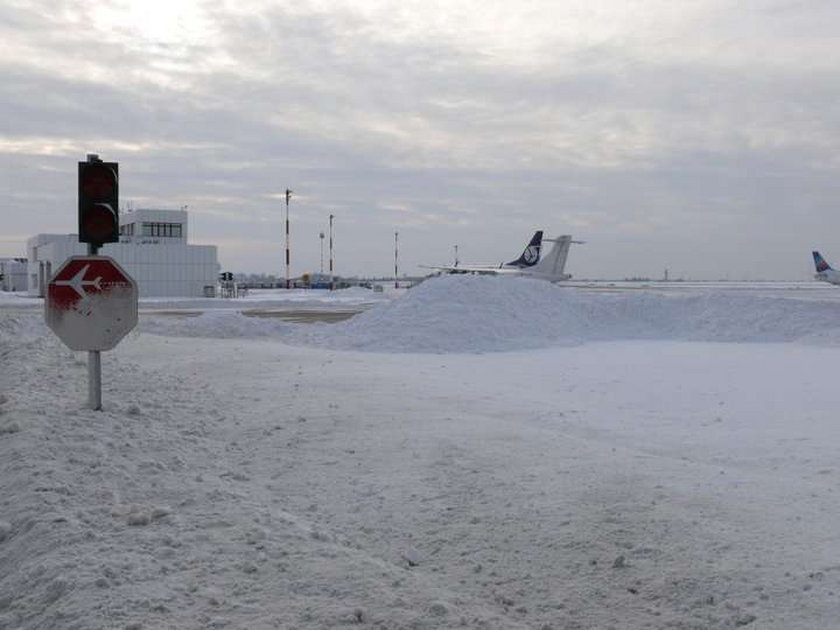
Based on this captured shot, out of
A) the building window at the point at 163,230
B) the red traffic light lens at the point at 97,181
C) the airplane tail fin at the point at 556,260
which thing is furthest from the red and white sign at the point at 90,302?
the building window at the point at 163,230

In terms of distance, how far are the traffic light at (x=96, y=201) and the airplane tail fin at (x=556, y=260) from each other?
151 ft

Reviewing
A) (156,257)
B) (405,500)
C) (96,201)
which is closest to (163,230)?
(156,257)

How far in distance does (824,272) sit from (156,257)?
63.4m

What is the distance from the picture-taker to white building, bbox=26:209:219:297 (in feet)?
187

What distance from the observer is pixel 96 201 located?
8078mm

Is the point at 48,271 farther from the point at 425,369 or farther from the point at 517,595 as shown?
the point at 517,595

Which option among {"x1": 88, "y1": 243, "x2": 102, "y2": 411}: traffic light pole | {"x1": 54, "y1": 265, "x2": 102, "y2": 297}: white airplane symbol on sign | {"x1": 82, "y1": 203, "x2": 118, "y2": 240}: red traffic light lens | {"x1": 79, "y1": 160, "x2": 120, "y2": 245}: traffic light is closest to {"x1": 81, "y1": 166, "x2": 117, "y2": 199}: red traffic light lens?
{"x1": 79, "y1": 160, "x2": 120, "y2": 245}: traffic light

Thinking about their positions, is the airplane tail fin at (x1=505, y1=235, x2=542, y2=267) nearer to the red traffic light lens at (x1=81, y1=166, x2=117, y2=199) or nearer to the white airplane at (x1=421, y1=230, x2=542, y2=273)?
the white airplane at (x1=421, y1=230, x2=542, y2=273)

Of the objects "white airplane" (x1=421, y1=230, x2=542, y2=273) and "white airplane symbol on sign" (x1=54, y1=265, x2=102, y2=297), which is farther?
"white airplane" (x1=421, y1=230, x2=542, y2=273)

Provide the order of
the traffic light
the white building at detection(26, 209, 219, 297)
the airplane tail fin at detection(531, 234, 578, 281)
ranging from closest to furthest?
the traffic light → the airplane tail fin at detection(531, 234, 578, 281) → the white building at detection(26, 209, 219, 297)

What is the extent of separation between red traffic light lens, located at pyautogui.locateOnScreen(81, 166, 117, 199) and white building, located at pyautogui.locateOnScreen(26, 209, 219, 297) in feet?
159

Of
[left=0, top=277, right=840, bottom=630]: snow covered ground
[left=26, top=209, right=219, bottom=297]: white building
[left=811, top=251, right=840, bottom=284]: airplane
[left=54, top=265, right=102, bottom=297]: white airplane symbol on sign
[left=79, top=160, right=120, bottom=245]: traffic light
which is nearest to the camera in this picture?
[left=0, top=277, right=840, bottom=630]: snow covered ground

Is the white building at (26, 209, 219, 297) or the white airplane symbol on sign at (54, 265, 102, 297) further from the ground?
the white building at (26, 209, 219, 297)

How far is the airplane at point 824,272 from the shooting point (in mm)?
75188
